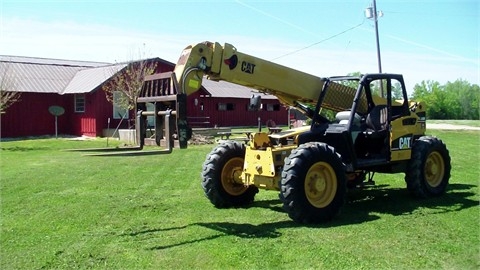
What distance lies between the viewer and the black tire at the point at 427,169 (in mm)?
9102

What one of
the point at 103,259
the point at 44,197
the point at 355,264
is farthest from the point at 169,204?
the point at 355,264

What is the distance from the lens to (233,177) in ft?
28.8

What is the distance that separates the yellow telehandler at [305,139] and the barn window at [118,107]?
21.9 meters

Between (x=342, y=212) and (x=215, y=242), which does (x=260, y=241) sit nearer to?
(x=215, y=242)

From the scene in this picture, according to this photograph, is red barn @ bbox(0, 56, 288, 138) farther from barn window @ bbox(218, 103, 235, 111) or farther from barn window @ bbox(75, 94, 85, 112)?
barn window @ bbox(218, 103, 235, 111)

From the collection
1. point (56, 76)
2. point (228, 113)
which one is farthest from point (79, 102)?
point (228, 113)

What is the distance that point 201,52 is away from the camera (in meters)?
7.44

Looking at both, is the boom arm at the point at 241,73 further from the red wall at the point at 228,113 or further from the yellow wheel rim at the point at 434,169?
the red wall at the point at 228,113

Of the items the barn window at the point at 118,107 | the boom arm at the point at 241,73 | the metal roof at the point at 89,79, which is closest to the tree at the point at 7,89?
the metal roof at the point at 89,79

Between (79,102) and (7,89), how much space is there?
5076mm

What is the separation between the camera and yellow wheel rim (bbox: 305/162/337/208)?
7504mm

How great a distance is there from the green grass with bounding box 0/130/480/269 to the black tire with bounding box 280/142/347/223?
0.83 ft

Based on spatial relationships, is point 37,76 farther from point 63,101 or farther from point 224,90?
point 224,90

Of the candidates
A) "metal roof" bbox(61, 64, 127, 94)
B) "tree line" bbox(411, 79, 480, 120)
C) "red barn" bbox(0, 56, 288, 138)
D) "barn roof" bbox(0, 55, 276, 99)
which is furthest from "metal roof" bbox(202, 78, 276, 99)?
"tree line" bbox(411, 79, 480, 120)
